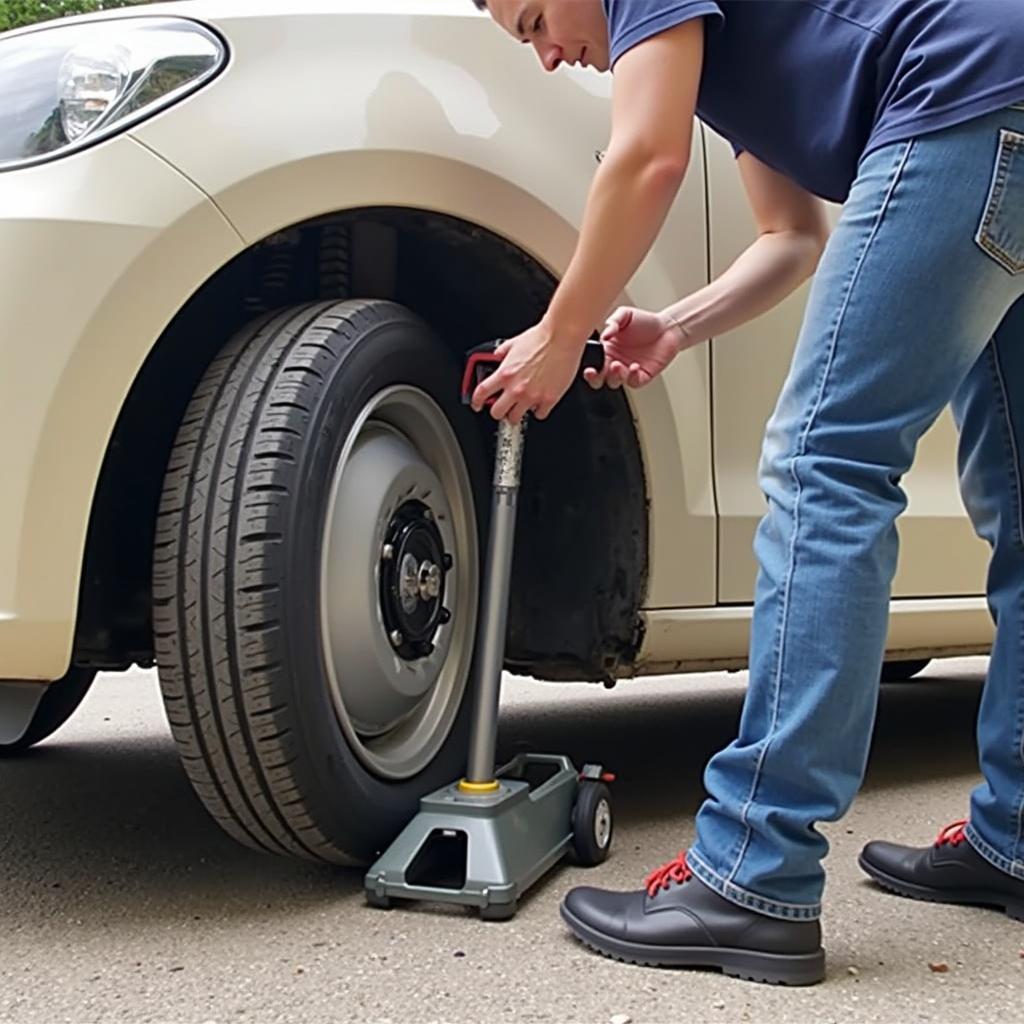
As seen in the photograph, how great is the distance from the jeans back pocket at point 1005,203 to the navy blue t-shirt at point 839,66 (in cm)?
4

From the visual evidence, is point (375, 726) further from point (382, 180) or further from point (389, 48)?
point (389, 48)

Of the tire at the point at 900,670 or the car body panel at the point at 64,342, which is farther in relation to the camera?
the tire at the point at 900,670

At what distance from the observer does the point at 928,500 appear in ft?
7.09

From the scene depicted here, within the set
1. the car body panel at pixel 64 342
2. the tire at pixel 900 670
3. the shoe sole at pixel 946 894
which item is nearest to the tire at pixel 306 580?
the car body panel at pixel 64 342

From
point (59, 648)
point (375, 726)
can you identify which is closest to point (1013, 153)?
point (375, 726)

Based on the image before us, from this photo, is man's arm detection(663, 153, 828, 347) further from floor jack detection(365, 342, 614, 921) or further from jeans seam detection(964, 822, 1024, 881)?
jeans seam detection(964, 822, 1024, 881)

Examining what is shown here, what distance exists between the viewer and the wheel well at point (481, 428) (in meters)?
1.63

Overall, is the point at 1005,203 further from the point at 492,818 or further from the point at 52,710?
the point at 52,710

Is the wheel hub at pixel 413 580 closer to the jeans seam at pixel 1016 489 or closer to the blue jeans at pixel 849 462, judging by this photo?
the blue jeans at pixel 849 462

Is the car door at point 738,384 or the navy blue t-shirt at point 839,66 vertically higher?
the navy blue t-shirt at point 839,66

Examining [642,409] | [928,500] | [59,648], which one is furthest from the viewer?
[928,500]

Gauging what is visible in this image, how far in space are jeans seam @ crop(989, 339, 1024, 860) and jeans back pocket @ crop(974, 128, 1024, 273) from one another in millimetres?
332

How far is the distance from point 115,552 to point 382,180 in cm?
60

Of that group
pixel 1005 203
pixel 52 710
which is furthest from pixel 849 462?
pixel 52 710
